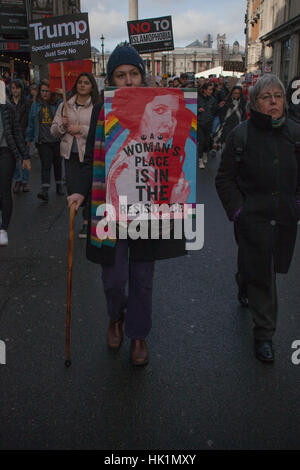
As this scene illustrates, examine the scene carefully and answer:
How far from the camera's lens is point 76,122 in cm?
622

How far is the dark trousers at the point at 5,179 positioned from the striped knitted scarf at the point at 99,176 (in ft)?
10.9

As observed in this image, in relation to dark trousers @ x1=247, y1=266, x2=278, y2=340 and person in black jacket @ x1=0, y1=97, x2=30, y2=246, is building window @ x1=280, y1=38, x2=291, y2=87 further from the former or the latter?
dark trousers @ x1=247, y1=266, x2=278, y2=340

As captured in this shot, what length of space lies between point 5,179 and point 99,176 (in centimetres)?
337

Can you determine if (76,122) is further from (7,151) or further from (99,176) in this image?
(99,176)

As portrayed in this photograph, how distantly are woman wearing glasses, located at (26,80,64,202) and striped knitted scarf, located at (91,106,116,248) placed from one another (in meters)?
5.28

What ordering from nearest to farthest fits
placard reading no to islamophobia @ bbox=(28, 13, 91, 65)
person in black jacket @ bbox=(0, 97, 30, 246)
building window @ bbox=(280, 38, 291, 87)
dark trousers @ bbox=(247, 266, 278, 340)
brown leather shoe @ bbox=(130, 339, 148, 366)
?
brown leather shoe @ bbox=(130, 339, 148, 366), dark trousers @ bbox=(247, 266, 278, 340), person in black jacket @ bbox=(0, 97, 30, 246), placard reading no to islamophobia @ bbox=(28, 13, 91, 65), building window @ bbox=(280, 38, 291, 87)

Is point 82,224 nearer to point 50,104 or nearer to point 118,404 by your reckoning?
point 50,104

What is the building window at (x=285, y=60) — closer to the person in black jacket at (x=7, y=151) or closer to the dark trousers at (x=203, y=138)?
the dark trousers at (x=203, y=138)

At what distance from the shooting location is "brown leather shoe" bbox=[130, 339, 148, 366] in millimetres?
3271

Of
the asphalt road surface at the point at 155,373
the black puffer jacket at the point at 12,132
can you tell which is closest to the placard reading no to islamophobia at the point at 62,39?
the black puffer jacket at the point at 12,132

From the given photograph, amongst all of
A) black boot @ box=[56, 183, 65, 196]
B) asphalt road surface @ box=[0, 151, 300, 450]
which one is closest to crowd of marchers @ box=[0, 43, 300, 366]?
asphalt road surface @ box=[0, 151, 300, 450]

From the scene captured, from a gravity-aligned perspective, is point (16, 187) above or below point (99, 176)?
below

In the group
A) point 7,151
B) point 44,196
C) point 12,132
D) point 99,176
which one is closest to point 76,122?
point 12,132

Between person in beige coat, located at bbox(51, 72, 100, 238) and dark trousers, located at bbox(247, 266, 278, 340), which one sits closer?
dark trousers, located at bbox(247, 266, 278, 340)
